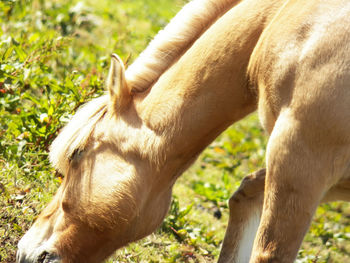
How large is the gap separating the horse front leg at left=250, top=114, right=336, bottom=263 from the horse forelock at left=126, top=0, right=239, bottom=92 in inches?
30.5

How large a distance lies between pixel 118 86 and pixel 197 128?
1.68 feet

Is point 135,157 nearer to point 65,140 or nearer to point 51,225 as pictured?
point 65,140

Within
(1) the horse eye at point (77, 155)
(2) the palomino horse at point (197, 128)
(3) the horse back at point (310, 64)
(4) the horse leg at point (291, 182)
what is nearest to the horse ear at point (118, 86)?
(2) the palomino horse at point (197, 128)

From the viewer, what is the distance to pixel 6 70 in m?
4.36

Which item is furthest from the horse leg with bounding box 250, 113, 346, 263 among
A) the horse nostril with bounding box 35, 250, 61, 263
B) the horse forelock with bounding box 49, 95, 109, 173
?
the horse nostril with bounding box 35, 250, 61, 263

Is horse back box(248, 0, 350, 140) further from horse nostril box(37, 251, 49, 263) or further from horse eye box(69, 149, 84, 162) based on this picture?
horse nostril box(37, 251, 49, 263)

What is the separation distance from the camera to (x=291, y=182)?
9.40 feet

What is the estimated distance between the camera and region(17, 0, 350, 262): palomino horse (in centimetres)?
285

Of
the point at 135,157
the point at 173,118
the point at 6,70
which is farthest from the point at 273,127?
the point at 6,70

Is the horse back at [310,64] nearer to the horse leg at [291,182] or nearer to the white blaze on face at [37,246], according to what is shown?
the horse leg at [291,182]

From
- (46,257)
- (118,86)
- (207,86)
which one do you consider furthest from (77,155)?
(207,86)

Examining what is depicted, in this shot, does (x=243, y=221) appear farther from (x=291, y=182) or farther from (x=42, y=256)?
(x=42, y=256)

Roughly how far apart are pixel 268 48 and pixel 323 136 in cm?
56

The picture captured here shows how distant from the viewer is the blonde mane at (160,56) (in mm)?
3297
